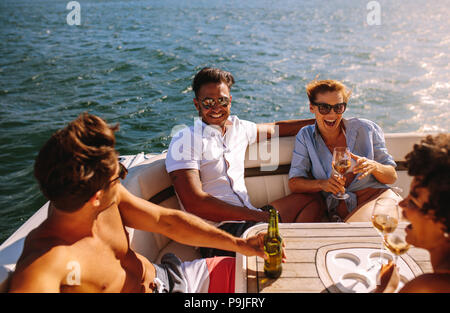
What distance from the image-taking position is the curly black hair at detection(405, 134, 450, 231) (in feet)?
3.49

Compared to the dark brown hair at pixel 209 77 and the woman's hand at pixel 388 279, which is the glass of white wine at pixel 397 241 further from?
the dark brown hair at pixel 209 77

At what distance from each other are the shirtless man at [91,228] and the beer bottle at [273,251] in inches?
3.2

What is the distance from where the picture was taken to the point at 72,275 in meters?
1.28

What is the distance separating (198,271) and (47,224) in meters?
0.79

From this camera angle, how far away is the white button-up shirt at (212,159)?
2446mm

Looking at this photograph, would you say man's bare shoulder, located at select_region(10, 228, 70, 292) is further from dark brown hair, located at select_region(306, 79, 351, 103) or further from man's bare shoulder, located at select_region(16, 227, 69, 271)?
dark brown hair, located at select_region(306, 79, 351, 103)

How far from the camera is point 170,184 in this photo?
104 inches

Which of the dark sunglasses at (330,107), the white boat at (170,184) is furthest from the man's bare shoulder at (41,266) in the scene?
the dark sunglasses at (330,107)

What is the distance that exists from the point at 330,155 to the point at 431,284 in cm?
160

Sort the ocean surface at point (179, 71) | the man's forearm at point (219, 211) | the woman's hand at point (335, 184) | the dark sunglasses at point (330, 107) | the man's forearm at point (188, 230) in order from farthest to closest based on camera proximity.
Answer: the ocean surface at point (179, 71) < the dark sunglasses at point (330, 107) < the man's forearm at point (219, 211) < the woman's hand at point (335, 184) < the man's forearm at point (188, 230)

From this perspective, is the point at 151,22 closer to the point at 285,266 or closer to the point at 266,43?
the point at 266,43

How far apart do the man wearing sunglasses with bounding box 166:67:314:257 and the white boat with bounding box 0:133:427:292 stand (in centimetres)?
18

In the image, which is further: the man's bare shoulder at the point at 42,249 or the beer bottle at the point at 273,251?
the beer bottle at the point at 273,251

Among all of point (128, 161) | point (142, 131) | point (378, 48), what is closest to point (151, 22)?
point (378, 48)
